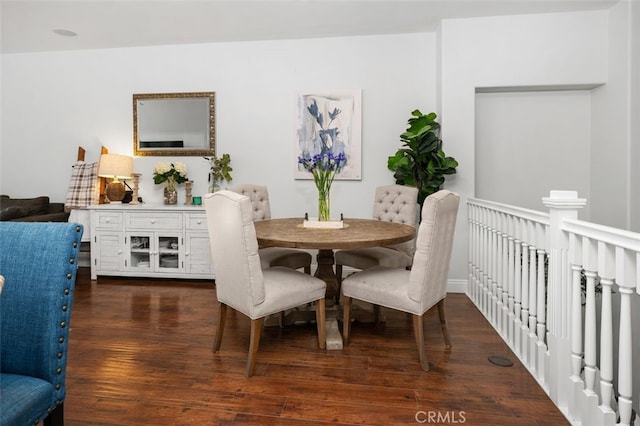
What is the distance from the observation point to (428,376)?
2072 mm

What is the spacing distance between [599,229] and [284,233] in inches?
65.7

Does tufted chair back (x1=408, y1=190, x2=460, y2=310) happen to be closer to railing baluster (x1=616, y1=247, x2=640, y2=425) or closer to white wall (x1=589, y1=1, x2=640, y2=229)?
railing baluster (x1=616, y1=247, x2=640, y2=425)

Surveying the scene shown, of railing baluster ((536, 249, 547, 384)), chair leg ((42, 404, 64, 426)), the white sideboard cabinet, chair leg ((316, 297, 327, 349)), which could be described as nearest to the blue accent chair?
chair leg ((42, 404, 64, 426))

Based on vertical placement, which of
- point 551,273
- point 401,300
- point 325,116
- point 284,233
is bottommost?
point 401,300

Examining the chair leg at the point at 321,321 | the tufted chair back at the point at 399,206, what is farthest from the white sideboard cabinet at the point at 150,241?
the chair leg at the point at 321,321

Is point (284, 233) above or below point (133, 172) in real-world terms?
below

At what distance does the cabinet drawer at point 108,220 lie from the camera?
4.10 meters

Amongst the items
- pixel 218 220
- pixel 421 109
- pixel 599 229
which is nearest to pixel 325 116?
pixel 421 109

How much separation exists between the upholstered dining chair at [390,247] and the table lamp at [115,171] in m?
2.68

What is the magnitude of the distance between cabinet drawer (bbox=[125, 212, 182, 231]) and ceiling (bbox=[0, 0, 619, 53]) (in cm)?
193

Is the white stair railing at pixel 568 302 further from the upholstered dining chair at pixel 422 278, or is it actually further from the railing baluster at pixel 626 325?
the upholstered dining chair at pixel 422 278

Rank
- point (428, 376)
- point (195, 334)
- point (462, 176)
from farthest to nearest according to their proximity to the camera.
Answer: point (462, 176) → point (195, 334) → point (428, 376)

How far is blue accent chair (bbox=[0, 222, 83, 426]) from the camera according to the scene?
43.8 inches

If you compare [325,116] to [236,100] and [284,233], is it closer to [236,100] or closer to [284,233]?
[236,100]
